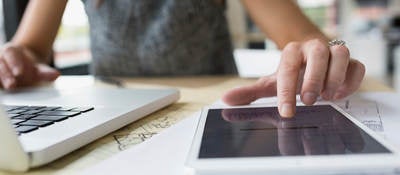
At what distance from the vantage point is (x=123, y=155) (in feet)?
1.04

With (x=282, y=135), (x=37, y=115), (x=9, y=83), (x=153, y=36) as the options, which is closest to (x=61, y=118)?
(x=37, y=115)

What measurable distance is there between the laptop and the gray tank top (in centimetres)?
23

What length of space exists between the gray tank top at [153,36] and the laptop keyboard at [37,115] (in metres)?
0.38

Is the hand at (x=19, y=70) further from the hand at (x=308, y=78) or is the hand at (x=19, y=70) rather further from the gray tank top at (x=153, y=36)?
the hand at (x=308, y=78)

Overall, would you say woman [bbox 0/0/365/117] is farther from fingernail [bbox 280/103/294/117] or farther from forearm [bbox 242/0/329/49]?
fingernail [bbox 280/103/294/117]

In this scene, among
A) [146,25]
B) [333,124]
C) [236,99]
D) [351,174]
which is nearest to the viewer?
[351,174]

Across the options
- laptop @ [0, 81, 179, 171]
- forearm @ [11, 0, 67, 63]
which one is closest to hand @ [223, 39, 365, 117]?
laptop @ [0, 81, 179, 171]

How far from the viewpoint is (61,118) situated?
1.27 ft

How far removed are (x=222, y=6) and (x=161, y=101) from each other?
435 mm

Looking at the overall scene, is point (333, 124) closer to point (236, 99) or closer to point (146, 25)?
point (236, 99)

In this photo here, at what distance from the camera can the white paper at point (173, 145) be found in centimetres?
29

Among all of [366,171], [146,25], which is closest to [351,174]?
[366,171]

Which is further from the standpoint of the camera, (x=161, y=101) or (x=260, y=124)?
(x=161, y=101)

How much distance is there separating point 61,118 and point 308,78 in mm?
238
